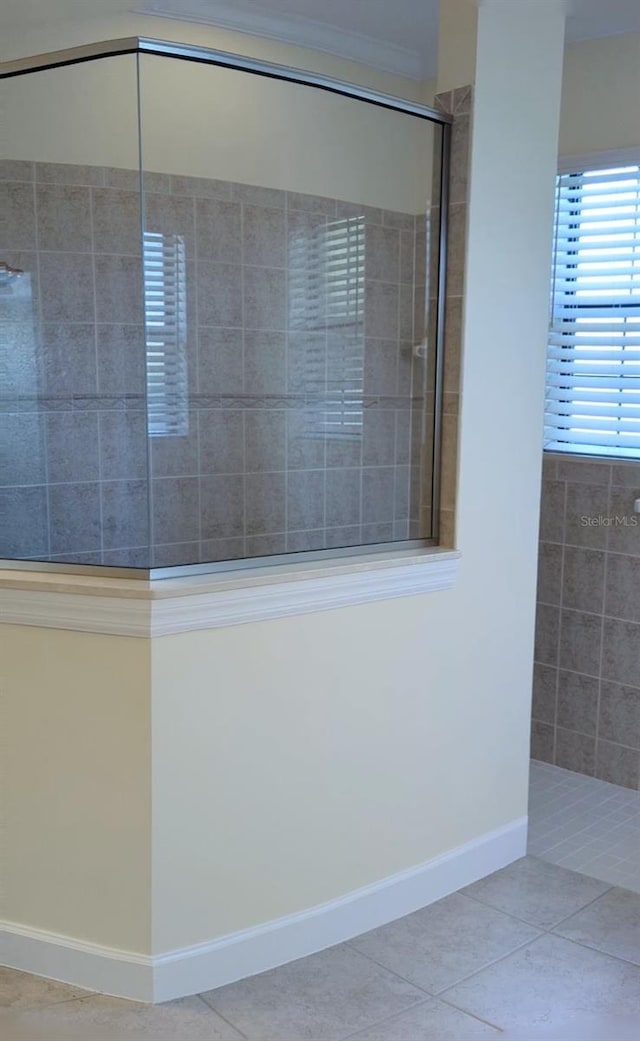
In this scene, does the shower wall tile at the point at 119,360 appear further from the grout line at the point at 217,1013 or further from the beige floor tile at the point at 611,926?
the beige floor tile at the point at 611,926

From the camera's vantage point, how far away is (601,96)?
10.1 feet

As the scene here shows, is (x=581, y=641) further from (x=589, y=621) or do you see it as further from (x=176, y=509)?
(x=176, y=509)

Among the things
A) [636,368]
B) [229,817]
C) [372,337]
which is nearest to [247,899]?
[229,817]

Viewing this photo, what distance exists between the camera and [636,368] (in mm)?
3094

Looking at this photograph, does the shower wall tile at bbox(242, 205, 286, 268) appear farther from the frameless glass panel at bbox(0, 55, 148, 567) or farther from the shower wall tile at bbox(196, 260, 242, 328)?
the frameless glass panel at bbox(0, 55, 148, 567)

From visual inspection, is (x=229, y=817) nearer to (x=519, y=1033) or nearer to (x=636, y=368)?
(x=519, y=1033)

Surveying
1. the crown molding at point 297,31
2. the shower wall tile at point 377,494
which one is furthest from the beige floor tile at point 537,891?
the crown molding at point 297,31

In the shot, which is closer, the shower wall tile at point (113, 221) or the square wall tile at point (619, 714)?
the shower wall tile at point (113, 221)

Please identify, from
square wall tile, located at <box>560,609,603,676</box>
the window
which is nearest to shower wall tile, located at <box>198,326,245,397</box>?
the window

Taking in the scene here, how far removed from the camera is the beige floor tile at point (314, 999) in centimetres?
195

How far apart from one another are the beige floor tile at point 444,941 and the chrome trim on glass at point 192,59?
2.00 metres

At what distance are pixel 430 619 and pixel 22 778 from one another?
1038 millimetres

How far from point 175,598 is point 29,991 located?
0.93 m

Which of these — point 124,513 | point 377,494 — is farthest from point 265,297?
point 124,513
